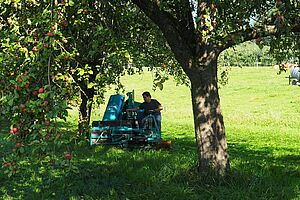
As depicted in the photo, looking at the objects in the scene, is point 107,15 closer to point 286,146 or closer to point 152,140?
point 152,140

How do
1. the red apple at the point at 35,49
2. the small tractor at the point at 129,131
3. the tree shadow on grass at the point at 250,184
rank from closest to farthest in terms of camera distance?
the red apple at the point at 35,49, the tree shadow on grass at the point at 250,184, the small tractor at the point at 129,131

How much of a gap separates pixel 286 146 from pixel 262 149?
65.5 inches

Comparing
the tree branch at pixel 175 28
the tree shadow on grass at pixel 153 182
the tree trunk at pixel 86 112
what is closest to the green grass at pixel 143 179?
the tree shadow on grass at pixel 153 182

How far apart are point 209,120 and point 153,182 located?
5.24ft

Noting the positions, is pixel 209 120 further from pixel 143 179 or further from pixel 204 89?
pixel 143 179

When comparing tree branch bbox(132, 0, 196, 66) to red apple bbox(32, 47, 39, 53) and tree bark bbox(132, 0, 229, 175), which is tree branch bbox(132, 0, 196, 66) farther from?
red apple bbox(32, 47, 39, 53)

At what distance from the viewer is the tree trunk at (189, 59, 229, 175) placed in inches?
308

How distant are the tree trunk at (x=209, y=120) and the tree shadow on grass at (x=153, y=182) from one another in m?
0.36

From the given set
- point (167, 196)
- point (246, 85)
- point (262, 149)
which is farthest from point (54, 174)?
point (246, 85)

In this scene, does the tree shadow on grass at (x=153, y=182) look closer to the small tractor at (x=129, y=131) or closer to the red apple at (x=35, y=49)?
the small tractor at (x=129, y=131)

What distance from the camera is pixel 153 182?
8.26 meters

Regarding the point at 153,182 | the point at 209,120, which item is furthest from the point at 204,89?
the point at 153,182

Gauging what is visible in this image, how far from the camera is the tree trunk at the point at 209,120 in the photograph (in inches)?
308

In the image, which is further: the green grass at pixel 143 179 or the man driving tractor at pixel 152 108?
the man driving tractor at pixel 152 108
